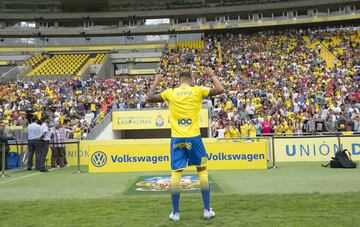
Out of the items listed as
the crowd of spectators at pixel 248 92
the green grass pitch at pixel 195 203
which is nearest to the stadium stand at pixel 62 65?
the crowd of spectators at pixel 248 92

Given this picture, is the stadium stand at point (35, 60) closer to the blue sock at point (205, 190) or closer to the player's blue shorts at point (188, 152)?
the player's blue shorts at point (188, 152)

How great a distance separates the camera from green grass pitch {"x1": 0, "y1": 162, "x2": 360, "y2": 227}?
5.80 meters

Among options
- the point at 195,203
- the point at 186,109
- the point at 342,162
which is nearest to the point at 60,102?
the point at 342,162

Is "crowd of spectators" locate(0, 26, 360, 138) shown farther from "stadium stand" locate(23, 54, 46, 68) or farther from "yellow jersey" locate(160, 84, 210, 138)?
"yellow jersey" locate(160, 84, 210, 138)

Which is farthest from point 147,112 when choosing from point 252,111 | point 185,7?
point 185,7

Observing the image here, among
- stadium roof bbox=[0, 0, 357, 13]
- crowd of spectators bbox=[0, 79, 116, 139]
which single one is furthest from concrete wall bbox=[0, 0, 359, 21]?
crowd of spectators bbox=[0, 79, 116, 139]

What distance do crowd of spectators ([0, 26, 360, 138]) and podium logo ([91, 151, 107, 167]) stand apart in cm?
726

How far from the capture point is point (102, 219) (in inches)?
237

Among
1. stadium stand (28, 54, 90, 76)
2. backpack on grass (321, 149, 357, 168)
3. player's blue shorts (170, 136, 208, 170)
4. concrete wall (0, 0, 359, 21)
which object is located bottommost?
backpack on grass (321, 149, 357, 168)

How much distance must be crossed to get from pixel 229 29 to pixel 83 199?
39.4 meters

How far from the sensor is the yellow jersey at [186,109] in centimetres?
609

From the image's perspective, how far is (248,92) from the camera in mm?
27859

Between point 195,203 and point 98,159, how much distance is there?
24.7 feet

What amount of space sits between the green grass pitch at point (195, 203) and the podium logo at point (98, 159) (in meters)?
2.32
